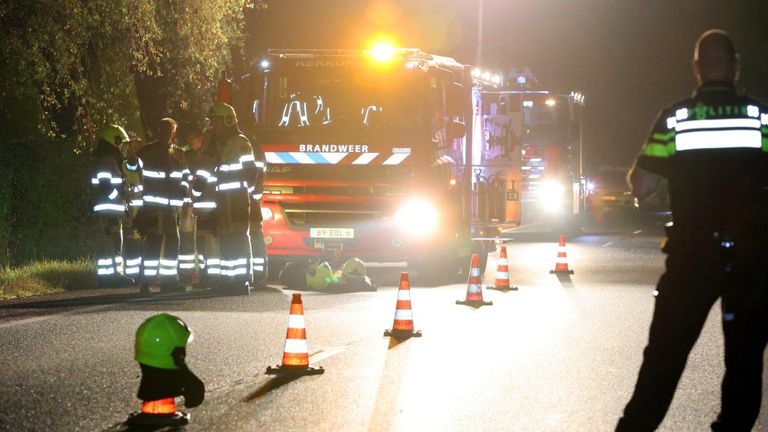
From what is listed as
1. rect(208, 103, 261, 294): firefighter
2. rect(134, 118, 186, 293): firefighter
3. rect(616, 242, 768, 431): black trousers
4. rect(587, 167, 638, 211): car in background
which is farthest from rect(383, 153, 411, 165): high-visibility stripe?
rect(587, 167, 638, 211): car in background

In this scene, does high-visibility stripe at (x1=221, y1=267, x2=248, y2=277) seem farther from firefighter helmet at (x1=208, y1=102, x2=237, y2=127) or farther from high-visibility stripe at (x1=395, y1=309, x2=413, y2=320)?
high-visibility stripe at (x1=395, y1=309, x2=413, y2=320)

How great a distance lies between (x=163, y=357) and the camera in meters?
7.37

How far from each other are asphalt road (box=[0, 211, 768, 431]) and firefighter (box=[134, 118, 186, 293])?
0.55 m

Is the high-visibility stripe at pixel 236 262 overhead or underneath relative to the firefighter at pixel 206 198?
underneath

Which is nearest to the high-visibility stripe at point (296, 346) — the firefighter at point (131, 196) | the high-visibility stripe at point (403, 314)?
the high-visibility stripe at point (403, 314)

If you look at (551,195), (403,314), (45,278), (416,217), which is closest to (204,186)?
(45,278)

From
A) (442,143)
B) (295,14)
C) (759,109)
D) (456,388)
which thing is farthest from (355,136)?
(295,14)

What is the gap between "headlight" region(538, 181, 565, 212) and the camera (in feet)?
99.8

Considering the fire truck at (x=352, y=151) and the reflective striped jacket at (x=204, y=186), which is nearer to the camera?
the reflective striped jacket at (x=204, y=186)

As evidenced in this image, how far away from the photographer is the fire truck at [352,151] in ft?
59.5

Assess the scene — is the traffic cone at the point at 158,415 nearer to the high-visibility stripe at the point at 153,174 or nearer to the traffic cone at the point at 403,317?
the traffic cone at the point at 403,317

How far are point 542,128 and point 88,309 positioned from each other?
16.7 metres

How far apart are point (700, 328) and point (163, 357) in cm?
267

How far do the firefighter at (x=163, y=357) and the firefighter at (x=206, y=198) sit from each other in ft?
28.7
